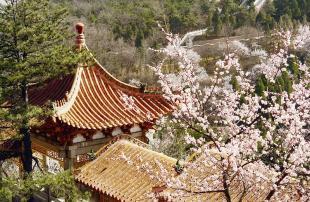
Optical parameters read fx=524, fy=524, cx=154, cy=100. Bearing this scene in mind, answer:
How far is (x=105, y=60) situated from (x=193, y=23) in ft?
62.4

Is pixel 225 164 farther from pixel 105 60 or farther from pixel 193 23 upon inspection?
pixel 193 23

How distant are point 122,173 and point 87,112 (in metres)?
1.65

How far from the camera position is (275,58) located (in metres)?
7.97

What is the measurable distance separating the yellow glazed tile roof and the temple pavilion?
0.42 m

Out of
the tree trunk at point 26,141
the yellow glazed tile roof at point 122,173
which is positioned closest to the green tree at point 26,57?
the tree trunk at point 26,141

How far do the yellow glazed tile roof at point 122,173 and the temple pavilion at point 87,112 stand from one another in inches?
16.5

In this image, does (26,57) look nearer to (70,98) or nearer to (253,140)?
(70,98)

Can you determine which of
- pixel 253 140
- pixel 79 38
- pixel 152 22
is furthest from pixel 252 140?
pixel 152 22

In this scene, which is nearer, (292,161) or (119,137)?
(292,161)

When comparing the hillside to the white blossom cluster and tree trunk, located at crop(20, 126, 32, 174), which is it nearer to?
tree trunk, located at crop(20, 126, 32, 174)

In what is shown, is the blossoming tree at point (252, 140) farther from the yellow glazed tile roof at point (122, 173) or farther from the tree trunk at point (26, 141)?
the tree trunk at point (26, 141)

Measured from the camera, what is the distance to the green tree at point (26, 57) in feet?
31.8

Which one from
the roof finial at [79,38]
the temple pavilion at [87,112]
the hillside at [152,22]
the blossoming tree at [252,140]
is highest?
the roof finial at [79,38]

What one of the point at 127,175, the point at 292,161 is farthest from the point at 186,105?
the point at 127,175
